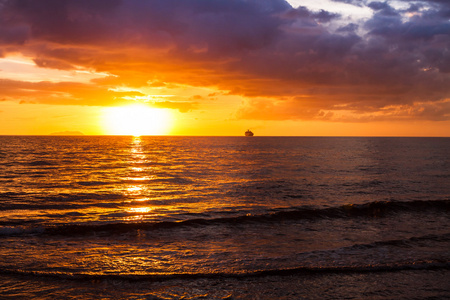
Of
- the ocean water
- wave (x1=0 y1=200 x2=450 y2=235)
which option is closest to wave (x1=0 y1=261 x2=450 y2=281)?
the ocean water

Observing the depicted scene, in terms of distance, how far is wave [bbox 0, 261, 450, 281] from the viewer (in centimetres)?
1236

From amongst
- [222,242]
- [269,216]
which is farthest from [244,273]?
[269,216]

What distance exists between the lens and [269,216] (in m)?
23.1

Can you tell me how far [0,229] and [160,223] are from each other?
876 cm

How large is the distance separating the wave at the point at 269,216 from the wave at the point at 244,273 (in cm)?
650

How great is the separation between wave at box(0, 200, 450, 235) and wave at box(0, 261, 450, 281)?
21.3 ft

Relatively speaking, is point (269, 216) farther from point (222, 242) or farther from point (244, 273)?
point (244, 273)

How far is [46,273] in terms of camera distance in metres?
12.6

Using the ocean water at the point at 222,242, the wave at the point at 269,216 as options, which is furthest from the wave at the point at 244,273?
the wave at the point at 269,216

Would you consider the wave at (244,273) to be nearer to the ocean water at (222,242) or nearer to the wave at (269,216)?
the ocean water at (222,242)

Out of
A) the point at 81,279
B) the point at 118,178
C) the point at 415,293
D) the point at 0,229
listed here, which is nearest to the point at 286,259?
the point at 415,293

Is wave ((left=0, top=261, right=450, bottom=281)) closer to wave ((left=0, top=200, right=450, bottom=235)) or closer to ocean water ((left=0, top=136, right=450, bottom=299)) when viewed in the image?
ocean water ((left=0, top=136, right=450, bottom=299))

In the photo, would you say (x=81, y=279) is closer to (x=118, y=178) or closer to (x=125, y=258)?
(x=125, y=258)

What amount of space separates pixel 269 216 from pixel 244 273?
10562mm
